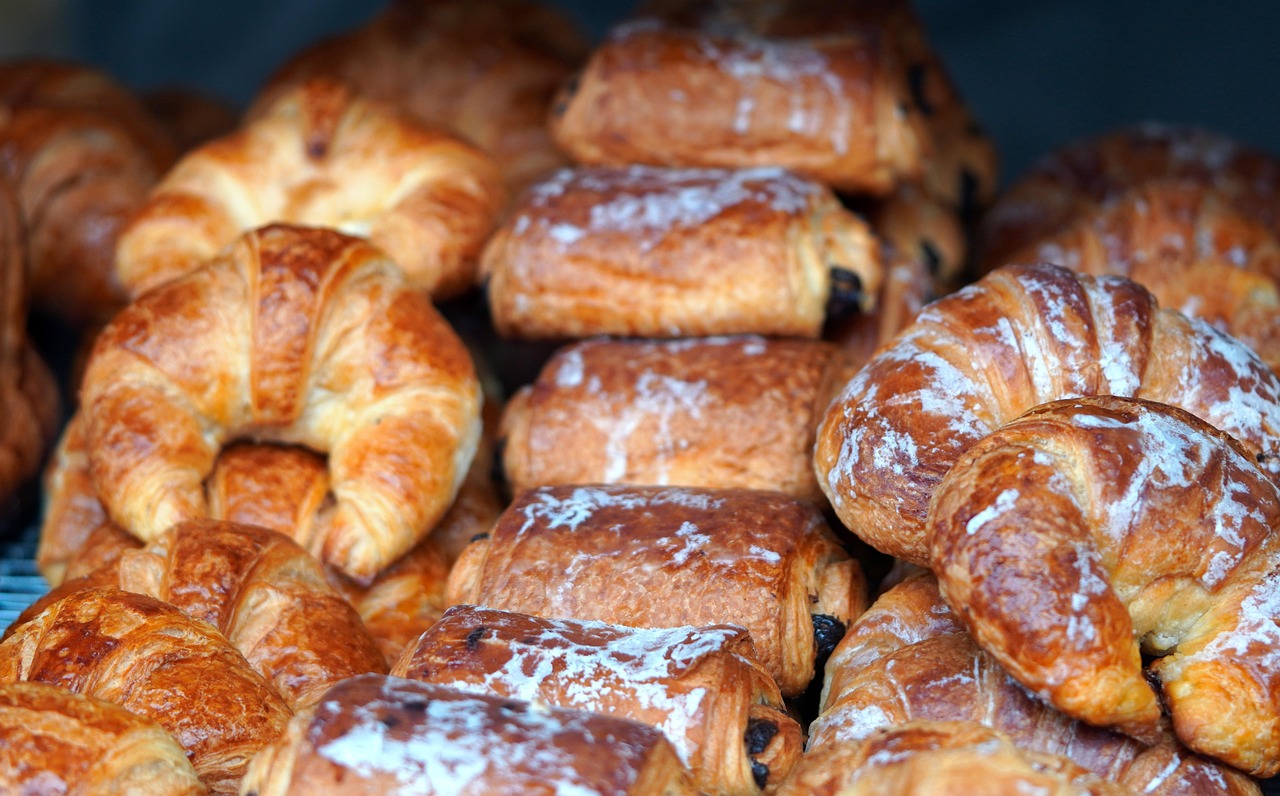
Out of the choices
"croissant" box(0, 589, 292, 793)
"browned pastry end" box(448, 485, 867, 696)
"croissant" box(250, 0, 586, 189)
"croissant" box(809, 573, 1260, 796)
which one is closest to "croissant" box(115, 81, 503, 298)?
"croissant" box(250, 0, 586, 189)

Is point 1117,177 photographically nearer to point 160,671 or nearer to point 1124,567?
point 1124,567

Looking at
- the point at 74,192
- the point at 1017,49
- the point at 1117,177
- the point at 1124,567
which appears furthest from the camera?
the point at 1017,49

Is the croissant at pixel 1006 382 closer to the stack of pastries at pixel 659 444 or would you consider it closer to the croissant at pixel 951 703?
the stack of pastries at pixel 659 444

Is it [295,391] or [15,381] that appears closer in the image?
[295,391]

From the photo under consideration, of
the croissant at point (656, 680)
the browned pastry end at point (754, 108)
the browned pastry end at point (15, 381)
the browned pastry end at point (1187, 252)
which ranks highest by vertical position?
the browned pastry end at point (754, 108)

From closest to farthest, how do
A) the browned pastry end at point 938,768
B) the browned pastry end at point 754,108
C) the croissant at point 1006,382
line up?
the browned pastry end at point 938,768
the croissant at point 1006,382
the browned pastry end at point 754,108

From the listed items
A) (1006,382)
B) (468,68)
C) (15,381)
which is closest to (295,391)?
(15,381)

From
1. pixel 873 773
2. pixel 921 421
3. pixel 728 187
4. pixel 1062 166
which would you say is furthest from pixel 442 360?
pixel 1062 166

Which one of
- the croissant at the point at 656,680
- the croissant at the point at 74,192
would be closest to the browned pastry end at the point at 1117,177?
the croissant at the point at 656,680
